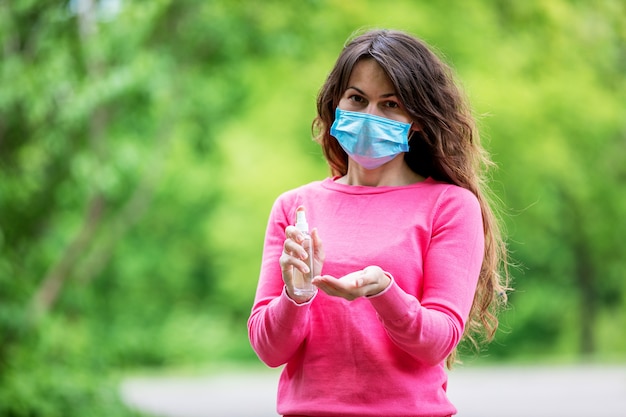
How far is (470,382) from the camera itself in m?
17.0

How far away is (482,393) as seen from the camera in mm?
15086

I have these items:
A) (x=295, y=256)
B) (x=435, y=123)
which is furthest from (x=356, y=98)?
(x=295, y=256)

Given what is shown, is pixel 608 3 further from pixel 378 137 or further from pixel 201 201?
pixel 201 201

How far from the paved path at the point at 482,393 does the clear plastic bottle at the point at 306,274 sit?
8413 millimetres

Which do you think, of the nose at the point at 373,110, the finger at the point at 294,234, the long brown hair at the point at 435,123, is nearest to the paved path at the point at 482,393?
the long brown hair at the point at 435,123

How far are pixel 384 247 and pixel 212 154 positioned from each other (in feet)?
27.2

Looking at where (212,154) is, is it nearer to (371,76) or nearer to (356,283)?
(371,76)

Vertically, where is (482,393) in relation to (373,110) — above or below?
above

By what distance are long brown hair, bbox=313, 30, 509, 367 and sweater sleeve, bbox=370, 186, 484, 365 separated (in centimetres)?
12

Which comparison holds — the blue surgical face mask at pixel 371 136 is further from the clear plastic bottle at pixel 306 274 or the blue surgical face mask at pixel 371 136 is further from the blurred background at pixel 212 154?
the blurred background at pixel 212 154

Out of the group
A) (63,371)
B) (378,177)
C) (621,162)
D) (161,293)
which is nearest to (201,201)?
(161,293)

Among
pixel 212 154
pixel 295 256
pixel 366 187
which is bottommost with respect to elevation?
pixel 295 256

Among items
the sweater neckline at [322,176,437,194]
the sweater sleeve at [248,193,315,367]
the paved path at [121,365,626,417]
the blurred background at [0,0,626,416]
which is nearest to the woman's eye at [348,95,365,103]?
the sweater neckline at [322,176,437,194]

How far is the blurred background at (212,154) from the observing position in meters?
8.35
